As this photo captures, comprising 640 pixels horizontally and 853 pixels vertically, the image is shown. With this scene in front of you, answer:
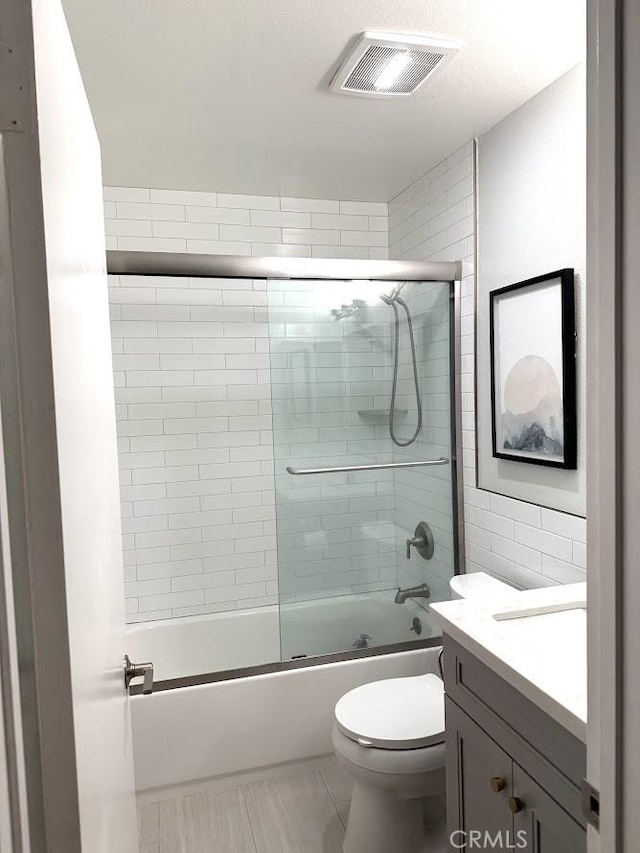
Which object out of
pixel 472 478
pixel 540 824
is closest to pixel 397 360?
pixel 472 478

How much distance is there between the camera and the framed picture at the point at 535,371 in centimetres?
188

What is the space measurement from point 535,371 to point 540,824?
136 centimetres

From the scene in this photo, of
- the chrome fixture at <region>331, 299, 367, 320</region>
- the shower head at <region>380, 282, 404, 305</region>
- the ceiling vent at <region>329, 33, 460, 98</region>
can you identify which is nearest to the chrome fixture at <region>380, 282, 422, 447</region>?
the shower head at <region>380, 282, 404, 305</region>

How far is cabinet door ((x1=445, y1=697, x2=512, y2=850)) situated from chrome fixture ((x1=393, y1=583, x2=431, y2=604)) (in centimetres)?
101

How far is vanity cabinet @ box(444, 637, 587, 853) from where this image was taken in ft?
3.61

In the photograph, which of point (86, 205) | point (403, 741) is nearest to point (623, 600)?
point (86, 205)

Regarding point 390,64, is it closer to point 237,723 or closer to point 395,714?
point 395,714

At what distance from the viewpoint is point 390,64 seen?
5.85ft

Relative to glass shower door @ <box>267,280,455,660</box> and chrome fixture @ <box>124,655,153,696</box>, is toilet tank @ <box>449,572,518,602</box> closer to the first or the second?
glass shower door @ <box>267,280,455,660</box>

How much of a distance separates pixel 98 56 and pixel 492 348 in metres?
1.67

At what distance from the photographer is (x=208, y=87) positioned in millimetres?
1918

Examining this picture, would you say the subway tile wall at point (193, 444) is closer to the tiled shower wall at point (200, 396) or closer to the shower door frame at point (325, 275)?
the tiled shower wall at point (200, 396)

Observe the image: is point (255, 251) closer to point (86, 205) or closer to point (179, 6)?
point (179, 6)

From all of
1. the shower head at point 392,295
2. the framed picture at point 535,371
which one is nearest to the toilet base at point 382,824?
the framed picture at point 535,371
